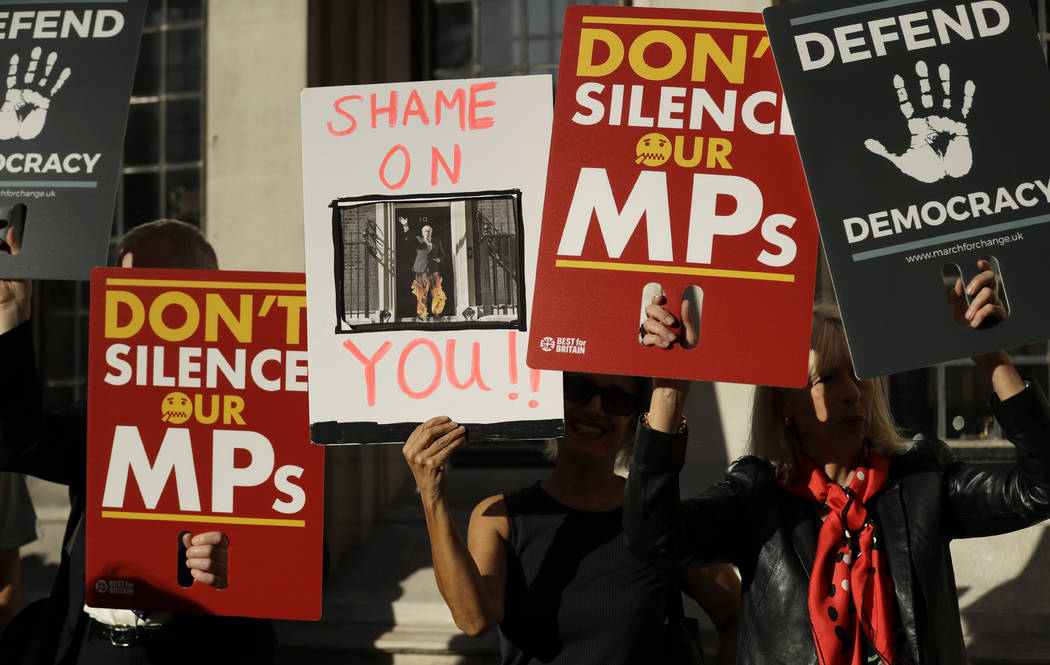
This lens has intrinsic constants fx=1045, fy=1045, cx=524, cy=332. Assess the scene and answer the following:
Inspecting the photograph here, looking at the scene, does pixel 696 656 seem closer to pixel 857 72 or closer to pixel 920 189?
pixel 920 189

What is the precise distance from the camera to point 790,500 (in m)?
2.25

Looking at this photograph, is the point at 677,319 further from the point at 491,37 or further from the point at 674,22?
the point at 491,37

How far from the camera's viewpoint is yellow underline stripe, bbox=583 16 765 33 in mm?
2109

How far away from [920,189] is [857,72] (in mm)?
258

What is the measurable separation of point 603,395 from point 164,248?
47.9 inches

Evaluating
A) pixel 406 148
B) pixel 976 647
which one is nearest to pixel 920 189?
pixel 406 148

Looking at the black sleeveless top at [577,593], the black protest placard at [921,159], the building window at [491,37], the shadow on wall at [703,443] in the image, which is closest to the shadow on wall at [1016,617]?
the shadow on wall at [703,443]

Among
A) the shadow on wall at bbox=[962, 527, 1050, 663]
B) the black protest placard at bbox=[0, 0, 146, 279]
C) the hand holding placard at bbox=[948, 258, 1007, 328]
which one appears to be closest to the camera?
the hand holding placard at bbox=[948, 258, 1007, 328]

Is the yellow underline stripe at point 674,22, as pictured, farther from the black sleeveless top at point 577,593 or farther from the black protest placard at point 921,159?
the black sleeveless top at point 577,593

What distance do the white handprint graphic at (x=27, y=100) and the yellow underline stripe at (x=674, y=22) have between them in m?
1.33

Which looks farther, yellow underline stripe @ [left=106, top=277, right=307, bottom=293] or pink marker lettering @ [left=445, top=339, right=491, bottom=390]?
yellow underline stripe @ [left=106, top=277, right=307, bottom=293]

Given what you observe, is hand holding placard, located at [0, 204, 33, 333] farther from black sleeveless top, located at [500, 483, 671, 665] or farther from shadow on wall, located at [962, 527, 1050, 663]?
shadow on wall, located at [962, 527, 1050, 663]

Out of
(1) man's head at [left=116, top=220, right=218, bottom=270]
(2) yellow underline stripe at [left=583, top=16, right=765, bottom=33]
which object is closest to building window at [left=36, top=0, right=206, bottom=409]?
(1) man's head at [left=116, top=220, right=218, bottom=270]

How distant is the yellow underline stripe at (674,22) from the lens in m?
2.11
